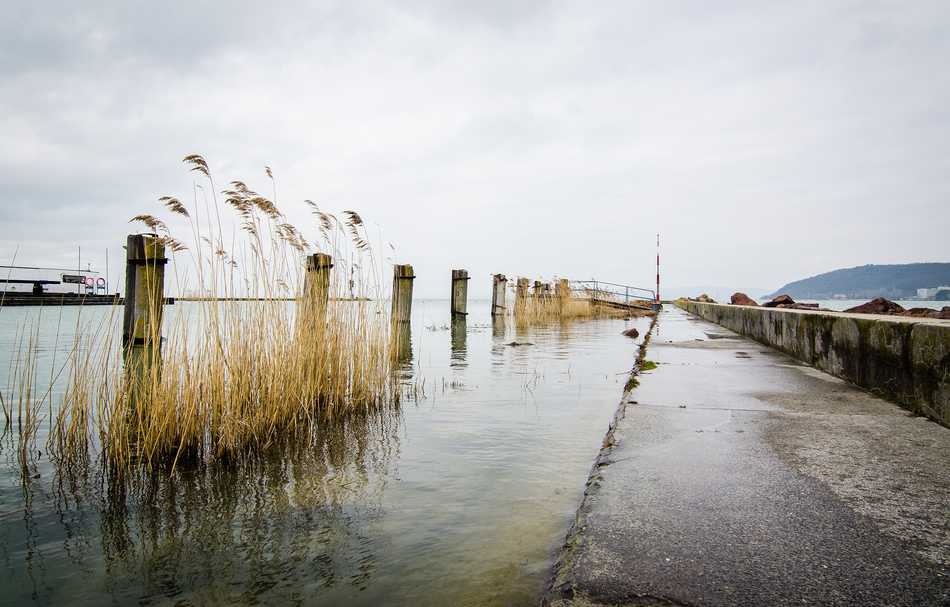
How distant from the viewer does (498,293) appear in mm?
17984

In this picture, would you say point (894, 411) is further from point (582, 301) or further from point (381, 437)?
point (582, 301)

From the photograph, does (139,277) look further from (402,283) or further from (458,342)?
(458,342)

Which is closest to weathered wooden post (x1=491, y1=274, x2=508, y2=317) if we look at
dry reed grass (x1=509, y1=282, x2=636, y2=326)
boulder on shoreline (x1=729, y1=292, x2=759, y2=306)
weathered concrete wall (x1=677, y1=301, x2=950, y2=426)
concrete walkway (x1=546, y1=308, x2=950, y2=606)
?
dry reed grass (x1=509, y1=282, x2=636, y2=326)

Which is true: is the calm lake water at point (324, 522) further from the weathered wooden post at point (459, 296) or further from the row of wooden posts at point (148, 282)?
the weathered wooden post at point (459, 296)

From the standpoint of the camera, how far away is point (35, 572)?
5.90 feet

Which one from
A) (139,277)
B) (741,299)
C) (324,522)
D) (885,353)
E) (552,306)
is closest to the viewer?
(324,522)

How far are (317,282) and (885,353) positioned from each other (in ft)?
13.0

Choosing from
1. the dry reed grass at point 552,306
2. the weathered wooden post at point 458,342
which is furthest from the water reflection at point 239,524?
the dry reed grass at point 552,306

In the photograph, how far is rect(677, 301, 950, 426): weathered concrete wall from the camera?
2785 millimetres

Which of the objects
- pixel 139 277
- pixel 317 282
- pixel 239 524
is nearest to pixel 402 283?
pixel 317 282

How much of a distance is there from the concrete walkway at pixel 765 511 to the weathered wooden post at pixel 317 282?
7.66 ft

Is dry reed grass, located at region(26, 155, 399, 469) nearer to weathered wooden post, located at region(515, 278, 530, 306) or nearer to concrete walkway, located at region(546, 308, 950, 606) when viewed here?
concrete walkway, located at region(546, 308, 950, 606)

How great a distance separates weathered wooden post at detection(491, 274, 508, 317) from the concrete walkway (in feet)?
47.9

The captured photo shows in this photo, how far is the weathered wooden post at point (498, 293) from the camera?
17797 mm
